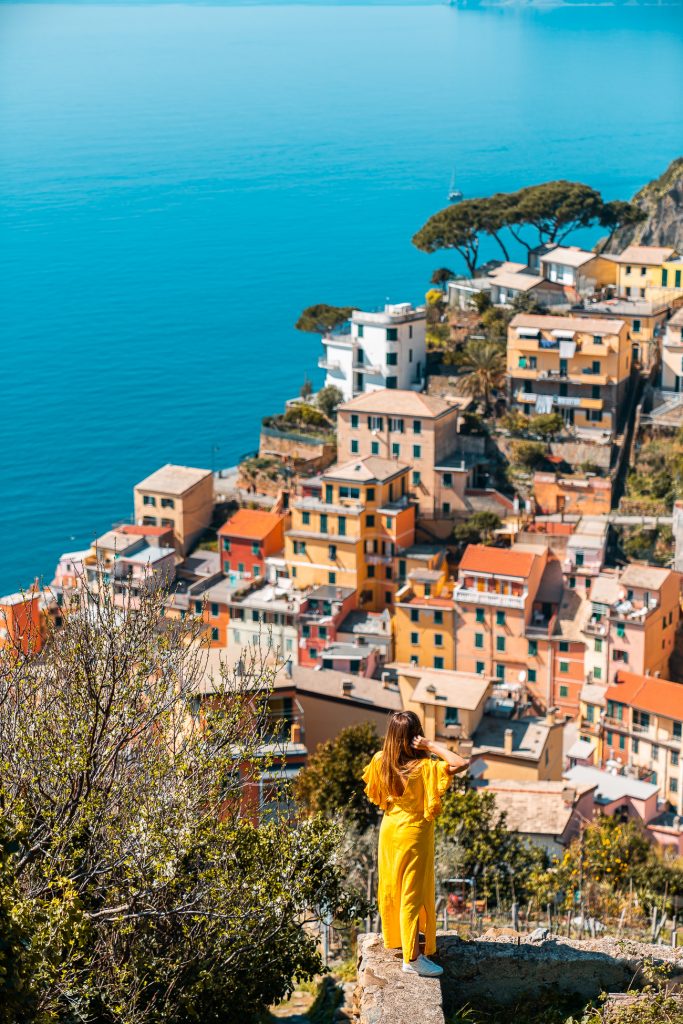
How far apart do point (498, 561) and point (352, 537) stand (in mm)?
5103

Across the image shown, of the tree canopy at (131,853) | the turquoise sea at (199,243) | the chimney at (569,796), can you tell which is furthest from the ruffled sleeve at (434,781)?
the turquoise sea at (199,243)

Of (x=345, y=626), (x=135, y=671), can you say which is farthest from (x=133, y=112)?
(x=135, y=671)

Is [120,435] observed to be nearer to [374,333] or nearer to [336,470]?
Answer: [374,333]

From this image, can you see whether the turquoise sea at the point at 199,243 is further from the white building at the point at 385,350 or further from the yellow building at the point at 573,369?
the yellow building at the point at 573,369

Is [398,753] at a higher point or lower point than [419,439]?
higher

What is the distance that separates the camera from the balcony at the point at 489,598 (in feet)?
134

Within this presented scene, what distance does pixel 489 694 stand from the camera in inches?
1436

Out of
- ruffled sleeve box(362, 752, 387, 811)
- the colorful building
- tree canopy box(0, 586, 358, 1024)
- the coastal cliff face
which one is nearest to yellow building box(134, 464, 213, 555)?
the colorful building

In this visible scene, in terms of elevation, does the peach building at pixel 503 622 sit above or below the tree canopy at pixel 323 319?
below

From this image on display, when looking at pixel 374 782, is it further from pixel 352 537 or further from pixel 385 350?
pixel 385 350

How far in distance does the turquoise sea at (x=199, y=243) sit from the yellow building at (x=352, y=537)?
15.5 meters

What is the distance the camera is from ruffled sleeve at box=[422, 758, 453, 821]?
9078mm

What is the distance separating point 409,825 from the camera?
930 centimetres

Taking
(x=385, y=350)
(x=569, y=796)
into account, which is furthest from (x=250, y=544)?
(x=569, y=796)
